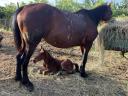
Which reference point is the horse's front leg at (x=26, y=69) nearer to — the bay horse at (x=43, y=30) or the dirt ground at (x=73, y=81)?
the bay horse at (x=43, y=30)

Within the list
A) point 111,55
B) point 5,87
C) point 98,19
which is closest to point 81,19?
point 98,19

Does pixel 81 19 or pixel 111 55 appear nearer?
pixel 81 19

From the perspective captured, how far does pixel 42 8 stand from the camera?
6.79m

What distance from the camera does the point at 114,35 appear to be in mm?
9086

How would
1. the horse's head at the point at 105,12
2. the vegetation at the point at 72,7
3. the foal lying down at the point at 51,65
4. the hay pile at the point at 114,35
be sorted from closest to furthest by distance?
1. the foal lying down at the point at 51,65
2. the horse's head at the point at 105,12
3. the hay pile at the point at 114,35
4. the vegetation at the point at 72,7

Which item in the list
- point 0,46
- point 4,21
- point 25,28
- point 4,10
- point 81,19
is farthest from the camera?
point 4,10

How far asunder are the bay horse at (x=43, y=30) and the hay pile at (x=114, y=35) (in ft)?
4.55

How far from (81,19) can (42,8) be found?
1.25m

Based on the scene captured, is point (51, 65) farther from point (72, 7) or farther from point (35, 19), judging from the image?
point (72, 7)

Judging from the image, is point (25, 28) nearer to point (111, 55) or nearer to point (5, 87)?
point (5, 87)

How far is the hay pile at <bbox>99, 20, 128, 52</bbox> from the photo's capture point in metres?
9.01

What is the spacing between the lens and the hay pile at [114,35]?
9.01m

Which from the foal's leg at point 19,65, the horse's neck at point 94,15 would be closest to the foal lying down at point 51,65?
the foal's leg at point 19,65

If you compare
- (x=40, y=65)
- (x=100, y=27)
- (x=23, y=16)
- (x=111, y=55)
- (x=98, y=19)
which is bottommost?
(x=111, y=55)
